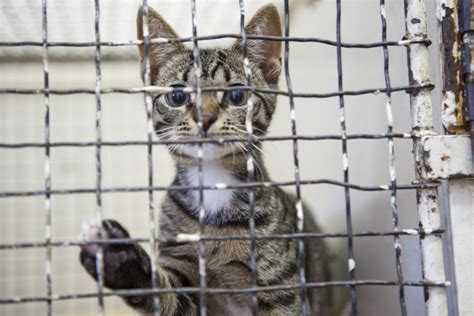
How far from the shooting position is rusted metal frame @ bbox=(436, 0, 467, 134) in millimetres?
1206

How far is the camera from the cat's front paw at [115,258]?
1168 millimetres

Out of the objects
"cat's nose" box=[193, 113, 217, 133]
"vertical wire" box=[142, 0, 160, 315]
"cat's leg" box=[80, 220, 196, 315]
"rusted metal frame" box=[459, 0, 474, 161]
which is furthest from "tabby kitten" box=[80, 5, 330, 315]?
"rusted metal frame" box=[459, 0, 474, 161]

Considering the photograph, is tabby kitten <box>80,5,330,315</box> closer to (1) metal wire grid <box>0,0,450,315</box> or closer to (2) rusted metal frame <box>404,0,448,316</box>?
(1) metal wire grid <box>0,0,450,315</box>

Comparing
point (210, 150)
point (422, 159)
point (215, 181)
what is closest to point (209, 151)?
point (210, 150)

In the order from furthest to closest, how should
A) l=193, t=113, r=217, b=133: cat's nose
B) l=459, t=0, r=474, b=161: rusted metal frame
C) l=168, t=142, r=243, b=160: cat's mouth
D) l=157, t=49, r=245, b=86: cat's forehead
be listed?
1. l=157, t=49, r=245, b=86: cat's forehead
2. l=168, t=142, r=243, b=160: cat's mouth
3. l=193, t=113, r=217, b=133: cat's nose
4. l=459, t=0, r=474, b=161: rusted metal frame

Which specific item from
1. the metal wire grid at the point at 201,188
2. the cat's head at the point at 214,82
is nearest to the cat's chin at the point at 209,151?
the cat's head at the point at 214,82

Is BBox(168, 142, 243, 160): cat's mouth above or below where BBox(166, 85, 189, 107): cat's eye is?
below

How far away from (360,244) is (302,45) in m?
1.13

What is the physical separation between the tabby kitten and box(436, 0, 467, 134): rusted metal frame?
1.87ft

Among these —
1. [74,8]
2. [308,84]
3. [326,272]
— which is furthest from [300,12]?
[326,272]

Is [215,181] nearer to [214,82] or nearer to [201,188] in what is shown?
[214,82]

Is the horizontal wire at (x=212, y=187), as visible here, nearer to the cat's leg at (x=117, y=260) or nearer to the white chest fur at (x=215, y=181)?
the cat's leg at (x=117, y=260)

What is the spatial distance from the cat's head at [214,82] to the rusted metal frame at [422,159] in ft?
1.56

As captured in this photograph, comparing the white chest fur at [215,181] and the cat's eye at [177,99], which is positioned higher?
the cat's eye at [177,99]
